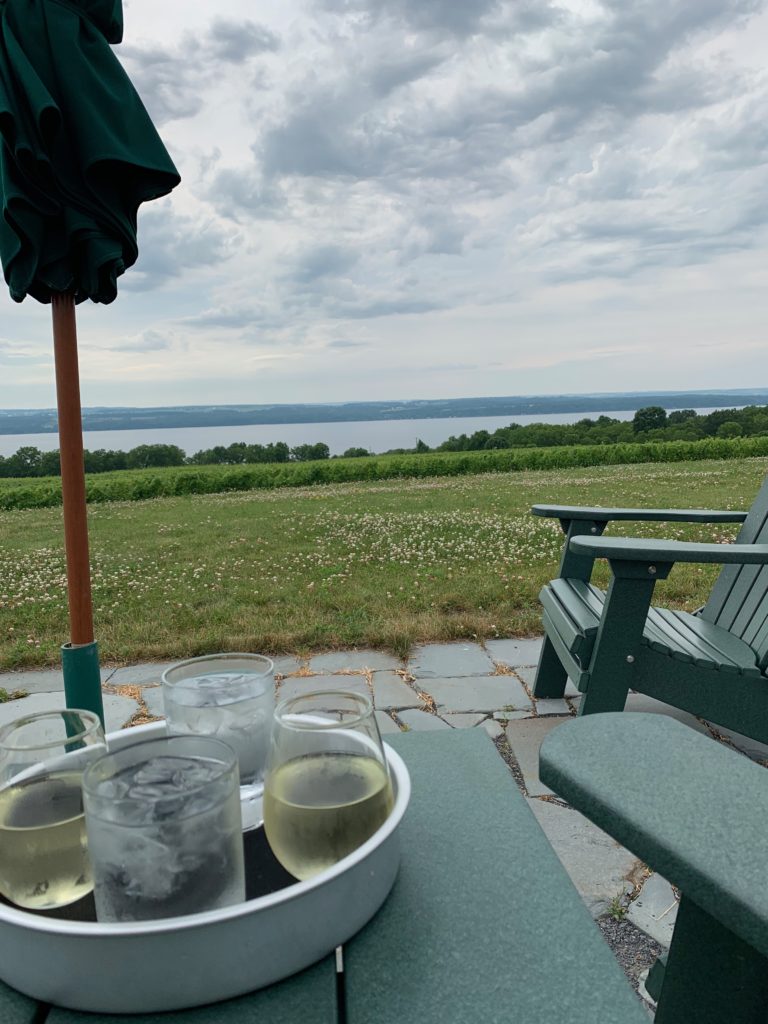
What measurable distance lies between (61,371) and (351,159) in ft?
31.6

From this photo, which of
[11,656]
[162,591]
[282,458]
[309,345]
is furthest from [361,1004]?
[282,458]

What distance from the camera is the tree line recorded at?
955 inches

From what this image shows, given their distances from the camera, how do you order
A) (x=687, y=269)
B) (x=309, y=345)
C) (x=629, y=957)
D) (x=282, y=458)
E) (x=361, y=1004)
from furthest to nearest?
(x=282, y=458) < (x=309, y=345) < (x=687, y=269) < (x=629, y=957) < (x=361, y=1004)

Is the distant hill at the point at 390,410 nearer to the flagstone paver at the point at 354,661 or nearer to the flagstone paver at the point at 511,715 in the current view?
the flagstone paver at the point at 354,661

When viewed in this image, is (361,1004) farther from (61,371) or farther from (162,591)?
(162,591)

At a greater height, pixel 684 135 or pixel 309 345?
pixel 684 135

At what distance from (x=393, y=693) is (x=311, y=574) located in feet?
8.53

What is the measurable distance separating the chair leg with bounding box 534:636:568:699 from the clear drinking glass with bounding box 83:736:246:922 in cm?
285

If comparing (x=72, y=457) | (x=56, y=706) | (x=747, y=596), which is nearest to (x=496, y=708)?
(x=747, y=596)

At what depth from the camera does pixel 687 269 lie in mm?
Answer: 12688

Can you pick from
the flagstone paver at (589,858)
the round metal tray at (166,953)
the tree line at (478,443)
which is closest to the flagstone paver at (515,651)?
the flagstone paver at (589,858)

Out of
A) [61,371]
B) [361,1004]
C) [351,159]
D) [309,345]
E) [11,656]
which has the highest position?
[351,159]

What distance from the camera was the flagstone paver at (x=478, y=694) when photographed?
3.31 metres

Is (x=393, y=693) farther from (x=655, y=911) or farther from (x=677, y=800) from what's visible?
(x=677, y=800)
